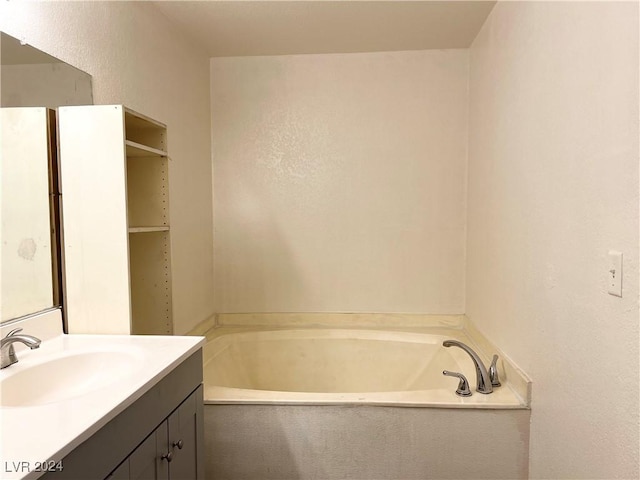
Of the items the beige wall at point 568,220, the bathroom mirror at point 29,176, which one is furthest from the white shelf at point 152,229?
the beige wall at point 568,220

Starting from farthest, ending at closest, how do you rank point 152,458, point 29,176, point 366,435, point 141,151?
point 366,435 → point 141,151 → point 29,176 → point 152,458

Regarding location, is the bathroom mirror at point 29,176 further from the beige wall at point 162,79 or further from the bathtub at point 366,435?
the bathtub at point 366,435

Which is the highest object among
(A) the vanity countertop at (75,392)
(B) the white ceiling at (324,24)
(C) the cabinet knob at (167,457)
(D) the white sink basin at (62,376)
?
(B) the white ceiling at (324,24)

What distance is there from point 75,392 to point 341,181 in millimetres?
1934

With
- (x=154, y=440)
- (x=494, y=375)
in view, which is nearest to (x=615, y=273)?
(x=494, y=375)

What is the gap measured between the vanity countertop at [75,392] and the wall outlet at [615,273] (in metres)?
1.13

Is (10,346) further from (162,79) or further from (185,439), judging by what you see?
(162,79)

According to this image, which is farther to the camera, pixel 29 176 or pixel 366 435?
pixel 366 435

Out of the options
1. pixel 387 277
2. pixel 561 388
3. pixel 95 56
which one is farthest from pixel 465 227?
pixel 95 56

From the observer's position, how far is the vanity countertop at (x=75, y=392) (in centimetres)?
69

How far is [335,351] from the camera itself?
2.57m

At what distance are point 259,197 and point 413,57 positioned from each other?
1.31 meters

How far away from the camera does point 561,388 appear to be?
1354mm

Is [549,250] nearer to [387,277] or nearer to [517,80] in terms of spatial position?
[517,80]
